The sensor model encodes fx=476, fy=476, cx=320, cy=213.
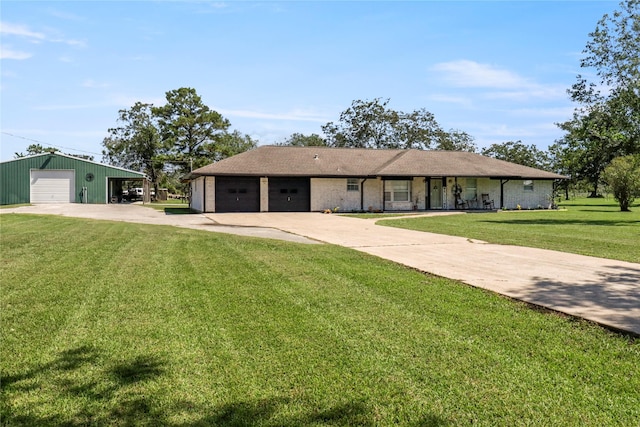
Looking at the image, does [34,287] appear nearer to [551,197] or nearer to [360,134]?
[551,197]

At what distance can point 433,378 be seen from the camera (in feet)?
11.5

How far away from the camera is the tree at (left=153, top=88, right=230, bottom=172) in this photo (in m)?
57.3

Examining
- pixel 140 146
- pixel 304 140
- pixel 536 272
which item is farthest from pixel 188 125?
pixel 536 272

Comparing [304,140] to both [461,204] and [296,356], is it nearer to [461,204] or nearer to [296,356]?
[461,204]

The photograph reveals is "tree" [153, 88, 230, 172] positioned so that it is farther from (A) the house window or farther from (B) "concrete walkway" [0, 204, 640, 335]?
(B) "concrete walkway" [0, 204, 640, 335]

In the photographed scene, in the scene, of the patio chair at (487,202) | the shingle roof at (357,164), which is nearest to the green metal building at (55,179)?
the shingle roof at (357,164)

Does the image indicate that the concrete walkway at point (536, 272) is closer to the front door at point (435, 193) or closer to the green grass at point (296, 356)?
the green grass at point (296, 356)

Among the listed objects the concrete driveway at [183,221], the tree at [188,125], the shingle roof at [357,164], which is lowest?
the concrete driveway at [183,221]

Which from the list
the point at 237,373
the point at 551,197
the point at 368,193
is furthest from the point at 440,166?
the point at 237,373

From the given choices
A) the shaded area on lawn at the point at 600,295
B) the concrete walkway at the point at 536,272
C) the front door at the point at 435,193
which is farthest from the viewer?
the front door at the point at 435,193

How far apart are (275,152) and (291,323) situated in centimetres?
2973

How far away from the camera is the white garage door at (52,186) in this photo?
38.0 meters

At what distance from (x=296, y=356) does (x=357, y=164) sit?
30113 mm

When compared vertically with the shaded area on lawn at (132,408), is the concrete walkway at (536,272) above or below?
above
